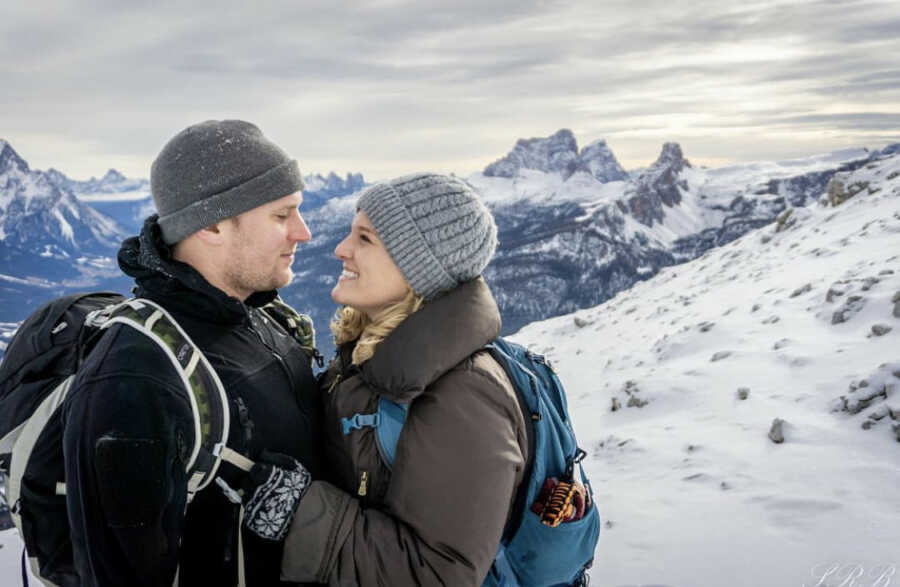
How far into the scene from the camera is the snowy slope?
575 centimetres

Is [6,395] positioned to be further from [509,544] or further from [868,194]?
[868,194]

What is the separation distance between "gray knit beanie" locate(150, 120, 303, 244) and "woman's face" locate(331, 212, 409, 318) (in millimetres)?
652

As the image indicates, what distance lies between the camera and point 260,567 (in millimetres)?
3225

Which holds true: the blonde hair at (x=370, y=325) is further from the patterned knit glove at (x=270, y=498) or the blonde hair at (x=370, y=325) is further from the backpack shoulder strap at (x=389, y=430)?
the patterned knit glove at (x=270, y=498)

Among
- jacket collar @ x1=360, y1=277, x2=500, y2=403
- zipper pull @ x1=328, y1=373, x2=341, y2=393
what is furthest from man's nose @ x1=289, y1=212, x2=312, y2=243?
jacket collar @ x1=360, y1=277, x2=500, y2=403

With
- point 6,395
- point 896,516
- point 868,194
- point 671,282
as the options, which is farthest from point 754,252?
point 6,395

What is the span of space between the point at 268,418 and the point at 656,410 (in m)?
9.13

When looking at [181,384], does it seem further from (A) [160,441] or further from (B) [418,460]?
(B) [418,460]

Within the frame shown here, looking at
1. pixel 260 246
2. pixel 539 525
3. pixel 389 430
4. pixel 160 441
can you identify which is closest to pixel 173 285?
pixel 260 246

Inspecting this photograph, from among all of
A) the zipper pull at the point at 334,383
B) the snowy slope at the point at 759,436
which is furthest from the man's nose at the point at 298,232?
the snowy slope at the point at 759,436

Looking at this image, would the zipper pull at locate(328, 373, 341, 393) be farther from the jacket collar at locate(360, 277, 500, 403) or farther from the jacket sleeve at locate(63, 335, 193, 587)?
the jacket sleeve at locate(63, 335, 193, 587)

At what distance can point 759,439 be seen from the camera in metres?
8.02

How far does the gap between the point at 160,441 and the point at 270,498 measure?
0.68 meters

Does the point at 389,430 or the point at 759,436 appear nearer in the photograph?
the point at 389,430
